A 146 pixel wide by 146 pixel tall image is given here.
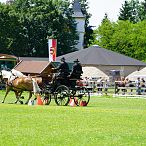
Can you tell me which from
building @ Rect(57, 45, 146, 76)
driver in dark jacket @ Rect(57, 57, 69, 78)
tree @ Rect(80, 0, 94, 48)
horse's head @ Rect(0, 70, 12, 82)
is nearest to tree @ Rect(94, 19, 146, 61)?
building @ Rect(57, 45, 146, 76)

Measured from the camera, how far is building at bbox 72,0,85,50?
4222 inches

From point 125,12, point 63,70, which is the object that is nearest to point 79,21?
Result: point 125,12

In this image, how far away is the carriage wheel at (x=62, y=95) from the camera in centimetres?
2234

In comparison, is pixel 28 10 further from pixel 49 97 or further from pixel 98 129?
pixel 98 129

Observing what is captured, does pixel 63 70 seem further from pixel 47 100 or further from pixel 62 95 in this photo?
pixel 47 100

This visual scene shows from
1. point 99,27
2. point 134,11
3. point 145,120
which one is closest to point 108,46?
point 99,27

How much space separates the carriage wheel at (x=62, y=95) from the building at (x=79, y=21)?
82535 mm

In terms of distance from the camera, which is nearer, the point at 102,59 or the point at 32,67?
the point at 32,67

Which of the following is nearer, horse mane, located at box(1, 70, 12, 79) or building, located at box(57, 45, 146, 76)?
horse mane, located at box(1, 70, 12, 79)

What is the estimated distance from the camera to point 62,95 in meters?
22.6

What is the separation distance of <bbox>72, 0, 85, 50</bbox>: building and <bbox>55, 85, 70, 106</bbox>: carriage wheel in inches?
3249

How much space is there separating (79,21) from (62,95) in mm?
88710

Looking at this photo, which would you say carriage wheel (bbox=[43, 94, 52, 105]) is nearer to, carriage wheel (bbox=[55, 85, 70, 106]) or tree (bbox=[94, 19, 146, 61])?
carriage wheel (bbox=[55, 85, 70, 106])

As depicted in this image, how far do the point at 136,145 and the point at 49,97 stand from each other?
1363 centimetres
